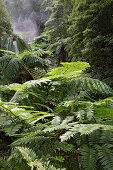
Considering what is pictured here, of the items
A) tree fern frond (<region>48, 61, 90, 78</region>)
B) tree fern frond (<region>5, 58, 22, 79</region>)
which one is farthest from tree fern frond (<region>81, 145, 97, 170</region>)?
tree fern frond (<region>5, 58, 22, 79</region>)

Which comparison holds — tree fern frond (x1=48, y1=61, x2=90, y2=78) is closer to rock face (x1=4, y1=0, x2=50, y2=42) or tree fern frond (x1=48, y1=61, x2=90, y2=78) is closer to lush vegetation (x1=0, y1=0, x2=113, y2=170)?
lush vegetation (x1=0, y1=0, x2=113, y2=170)

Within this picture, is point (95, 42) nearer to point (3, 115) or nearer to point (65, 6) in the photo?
point (3, 115)

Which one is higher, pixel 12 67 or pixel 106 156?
pixel 12 67

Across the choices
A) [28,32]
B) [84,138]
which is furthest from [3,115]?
[28,32]

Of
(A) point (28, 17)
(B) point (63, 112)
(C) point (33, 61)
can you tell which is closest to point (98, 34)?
(C) point (33, 61)

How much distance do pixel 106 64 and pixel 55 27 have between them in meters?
3.59

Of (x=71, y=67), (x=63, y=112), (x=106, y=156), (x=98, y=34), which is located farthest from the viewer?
(x=98, y=34)

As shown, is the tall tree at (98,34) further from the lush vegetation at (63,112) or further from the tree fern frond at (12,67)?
the tree fern frond at (12,67)

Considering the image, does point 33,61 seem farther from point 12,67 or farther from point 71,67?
point 71,67

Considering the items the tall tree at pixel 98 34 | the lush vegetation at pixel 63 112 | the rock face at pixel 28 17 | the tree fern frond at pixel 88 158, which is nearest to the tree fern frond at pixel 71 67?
the lush vegetation at pixel 63 112

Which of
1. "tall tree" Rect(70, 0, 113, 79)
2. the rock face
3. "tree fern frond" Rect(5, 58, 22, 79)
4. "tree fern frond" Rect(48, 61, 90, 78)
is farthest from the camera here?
the rock face

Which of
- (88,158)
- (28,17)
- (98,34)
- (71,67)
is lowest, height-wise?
(88,158)

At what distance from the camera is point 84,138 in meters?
0.45

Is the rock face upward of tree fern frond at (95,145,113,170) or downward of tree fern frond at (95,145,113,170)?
upward
